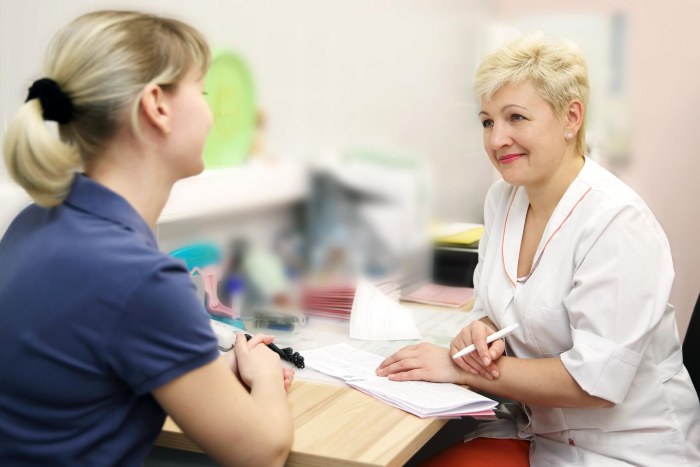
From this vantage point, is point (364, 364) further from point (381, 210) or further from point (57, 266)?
point (381, 210)

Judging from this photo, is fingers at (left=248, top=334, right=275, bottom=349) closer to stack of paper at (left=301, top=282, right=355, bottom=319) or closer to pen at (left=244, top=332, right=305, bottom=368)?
pen at (left=244, top=332, right=305, bottom=368)

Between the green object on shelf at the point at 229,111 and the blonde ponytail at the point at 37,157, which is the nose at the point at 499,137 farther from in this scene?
the blonde ponytail at the point at 37,157

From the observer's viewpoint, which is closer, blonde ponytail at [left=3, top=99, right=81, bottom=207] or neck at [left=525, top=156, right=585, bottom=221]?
blonde ponytail at [left=3, top=99, right=81, bottom=207]

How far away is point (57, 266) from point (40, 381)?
14 centimetres

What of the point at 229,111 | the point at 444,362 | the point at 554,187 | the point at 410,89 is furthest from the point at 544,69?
the point at 410,89

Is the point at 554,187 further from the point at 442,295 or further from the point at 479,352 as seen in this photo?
the point at 442,295

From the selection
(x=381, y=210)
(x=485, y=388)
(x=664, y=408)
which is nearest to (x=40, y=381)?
(x=485, y=388)

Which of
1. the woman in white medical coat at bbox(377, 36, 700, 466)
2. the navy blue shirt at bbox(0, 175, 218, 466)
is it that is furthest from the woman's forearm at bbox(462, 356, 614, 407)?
the navy blue shirt at bbox(0, 175, 218, 466)

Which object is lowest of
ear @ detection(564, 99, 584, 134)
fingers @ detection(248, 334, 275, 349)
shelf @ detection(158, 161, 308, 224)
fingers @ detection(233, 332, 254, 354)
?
fingers @ detection(248, 334, 275, 349)

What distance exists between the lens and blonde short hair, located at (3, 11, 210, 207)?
0.94 meters

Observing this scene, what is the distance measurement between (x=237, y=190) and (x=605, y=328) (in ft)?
3.06

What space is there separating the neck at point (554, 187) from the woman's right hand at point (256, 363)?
1.93 feet

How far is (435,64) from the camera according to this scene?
285cm

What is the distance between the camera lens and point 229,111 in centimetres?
185
